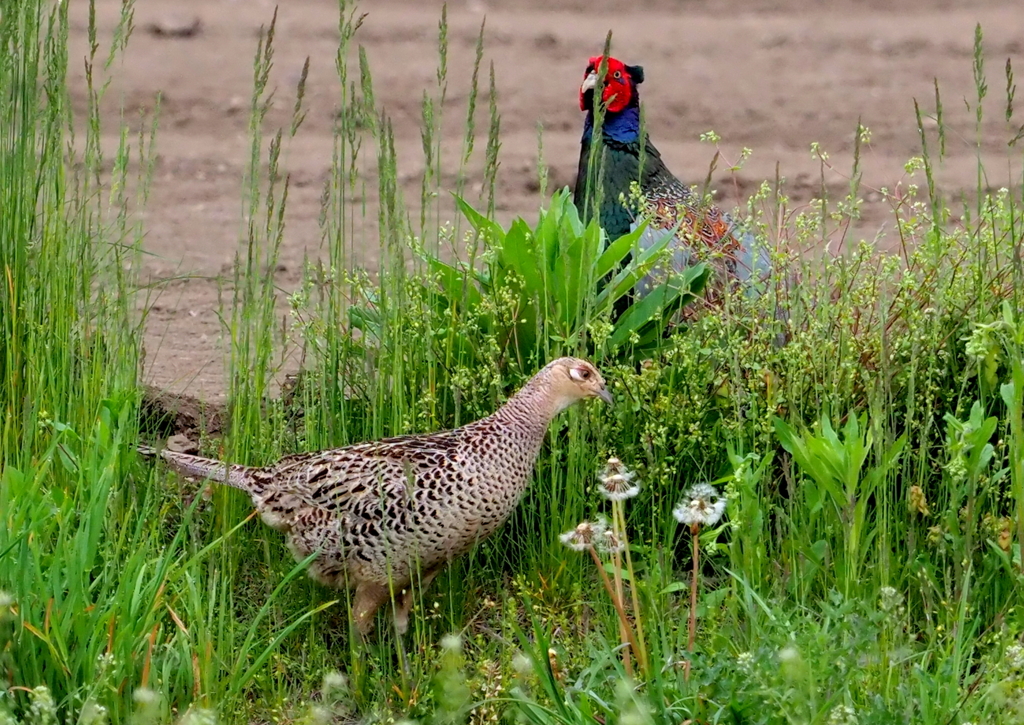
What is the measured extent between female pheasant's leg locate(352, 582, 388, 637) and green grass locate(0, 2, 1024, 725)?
0.08 m

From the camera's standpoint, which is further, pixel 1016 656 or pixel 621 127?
pixel 621 127

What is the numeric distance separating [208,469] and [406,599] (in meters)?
0.59

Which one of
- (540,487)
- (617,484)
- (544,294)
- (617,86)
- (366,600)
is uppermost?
(617,86)

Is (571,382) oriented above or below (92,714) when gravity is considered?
above

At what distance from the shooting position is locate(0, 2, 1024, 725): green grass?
2924 millimetres

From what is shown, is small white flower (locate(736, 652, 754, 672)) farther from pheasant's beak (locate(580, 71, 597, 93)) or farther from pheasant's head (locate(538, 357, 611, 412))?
pheasant's beak (locate(580, 71, 597, 93))

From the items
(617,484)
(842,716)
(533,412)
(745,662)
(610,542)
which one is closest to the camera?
(842,716)

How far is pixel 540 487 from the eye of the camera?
3791mm

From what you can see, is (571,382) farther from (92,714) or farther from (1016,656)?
(92,714)

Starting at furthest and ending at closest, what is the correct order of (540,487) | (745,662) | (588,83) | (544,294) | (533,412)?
1. (588,83)
2. (544,294)
3. (540,487)
4. (533,412)
5. (745,662)

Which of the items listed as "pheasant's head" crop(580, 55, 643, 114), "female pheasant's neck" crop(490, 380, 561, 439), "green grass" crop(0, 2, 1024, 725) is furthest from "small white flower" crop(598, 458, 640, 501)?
"pheasant's head" crop(580, 55, 643, 114)

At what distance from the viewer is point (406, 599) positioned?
3.66 meters

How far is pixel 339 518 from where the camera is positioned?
11.2ft

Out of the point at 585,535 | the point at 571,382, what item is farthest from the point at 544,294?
the point at 585,535
